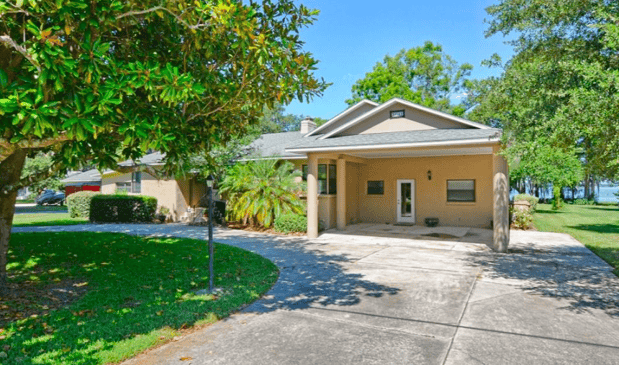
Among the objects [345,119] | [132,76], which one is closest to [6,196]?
[132,76]

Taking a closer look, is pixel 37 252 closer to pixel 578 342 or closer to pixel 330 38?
pixel 578 342

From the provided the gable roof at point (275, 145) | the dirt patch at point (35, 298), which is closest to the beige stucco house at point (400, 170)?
the gable roof at point (275, 145)

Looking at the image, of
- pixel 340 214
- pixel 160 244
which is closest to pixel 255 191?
pixel 340 214

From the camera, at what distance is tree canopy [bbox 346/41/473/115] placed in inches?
1511

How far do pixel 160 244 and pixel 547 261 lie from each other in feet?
35.3

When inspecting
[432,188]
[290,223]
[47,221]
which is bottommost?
[47,221]

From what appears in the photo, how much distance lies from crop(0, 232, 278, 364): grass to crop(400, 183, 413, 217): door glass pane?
961cm

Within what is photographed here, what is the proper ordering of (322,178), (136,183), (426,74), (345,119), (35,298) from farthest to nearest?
(426,74) < (136,183) < (345,119) < (322,178) < (35,298)

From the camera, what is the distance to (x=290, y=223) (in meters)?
14.2

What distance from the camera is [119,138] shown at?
558 cm

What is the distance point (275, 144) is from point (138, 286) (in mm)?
14633

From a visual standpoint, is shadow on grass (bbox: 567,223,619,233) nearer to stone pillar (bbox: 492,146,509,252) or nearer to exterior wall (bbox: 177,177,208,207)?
stone pillar (bbox: 492,146,509,252)

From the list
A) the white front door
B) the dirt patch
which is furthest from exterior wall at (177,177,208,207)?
the dirt patch

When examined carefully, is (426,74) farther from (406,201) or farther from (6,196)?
(6,196)
